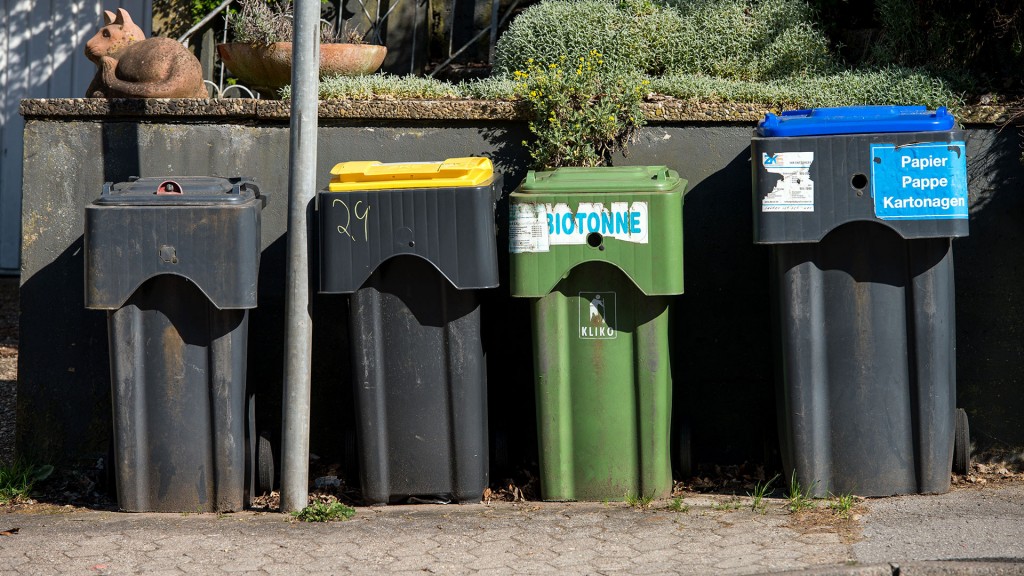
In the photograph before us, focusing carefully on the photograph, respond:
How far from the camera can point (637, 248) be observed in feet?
14.5

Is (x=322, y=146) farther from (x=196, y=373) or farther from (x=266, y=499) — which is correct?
(x=266, y=499)

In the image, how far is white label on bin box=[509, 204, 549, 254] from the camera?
14.6 ft

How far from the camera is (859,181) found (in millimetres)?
4391

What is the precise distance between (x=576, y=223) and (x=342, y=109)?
1.44m

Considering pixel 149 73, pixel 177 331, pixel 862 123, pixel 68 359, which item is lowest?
pixel 68 359

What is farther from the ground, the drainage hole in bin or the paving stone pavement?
the drainage hole in bin

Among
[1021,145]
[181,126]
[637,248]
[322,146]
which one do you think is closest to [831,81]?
[1021,145]

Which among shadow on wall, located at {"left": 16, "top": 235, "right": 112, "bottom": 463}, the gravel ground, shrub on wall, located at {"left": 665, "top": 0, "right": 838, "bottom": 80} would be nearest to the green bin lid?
shrub on wall, located at {"left": 665, "top": 0, "right": 838, "bottom": 80}

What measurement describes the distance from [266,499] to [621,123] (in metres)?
2.35

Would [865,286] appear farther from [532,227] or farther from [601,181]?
[532,227]

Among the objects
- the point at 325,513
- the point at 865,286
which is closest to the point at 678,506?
the point at 865,286

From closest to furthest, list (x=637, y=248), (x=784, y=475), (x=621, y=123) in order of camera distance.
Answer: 1. (x=637, y=248)
2. (x=784, y=475)
3. (x=621, y=123)

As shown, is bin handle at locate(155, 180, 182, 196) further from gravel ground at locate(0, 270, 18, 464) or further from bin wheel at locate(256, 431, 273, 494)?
gravel ground at locate(0, 270, 18, 464)

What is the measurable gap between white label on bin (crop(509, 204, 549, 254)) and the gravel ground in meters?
3.05
